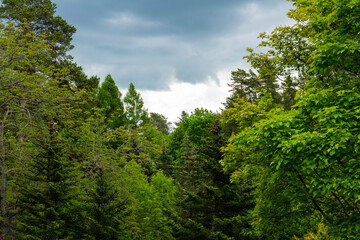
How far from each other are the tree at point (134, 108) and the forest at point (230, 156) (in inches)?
720

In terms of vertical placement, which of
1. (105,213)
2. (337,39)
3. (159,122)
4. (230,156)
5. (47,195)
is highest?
(159,122)

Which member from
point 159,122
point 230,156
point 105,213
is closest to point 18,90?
point 105,213

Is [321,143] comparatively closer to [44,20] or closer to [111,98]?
[44,20]

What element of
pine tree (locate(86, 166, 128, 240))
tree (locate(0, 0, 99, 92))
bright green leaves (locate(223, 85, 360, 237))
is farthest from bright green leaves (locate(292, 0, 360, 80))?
tree (locate(0, 0, 99, 92))

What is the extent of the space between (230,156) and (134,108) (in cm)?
3489

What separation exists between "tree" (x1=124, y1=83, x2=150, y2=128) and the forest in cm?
1830

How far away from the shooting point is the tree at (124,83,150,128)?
4244 cm

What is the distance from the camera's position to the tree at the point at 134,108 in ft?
139

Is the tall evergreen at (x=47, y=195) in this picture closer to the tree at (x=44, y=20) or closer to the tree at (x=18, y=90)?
the tree at (x=18, y=90)

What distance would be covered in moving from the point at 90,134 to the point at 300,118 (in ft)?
46.0

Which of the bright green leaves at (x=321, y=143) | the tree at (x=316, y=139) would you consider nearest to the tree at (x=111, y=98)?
the tree at (x=316, y=139)

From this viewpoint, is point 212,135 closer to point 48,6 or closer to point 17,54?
point 17,54

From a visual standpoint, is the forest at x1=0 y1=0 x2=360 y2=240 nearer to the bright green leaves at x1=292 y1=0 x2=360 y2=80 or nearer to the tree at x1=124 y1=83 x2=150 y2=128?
the bright green leaves at x1=292 y1=0 x2=360 y2=80

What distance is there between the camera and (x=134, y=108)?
142ft
